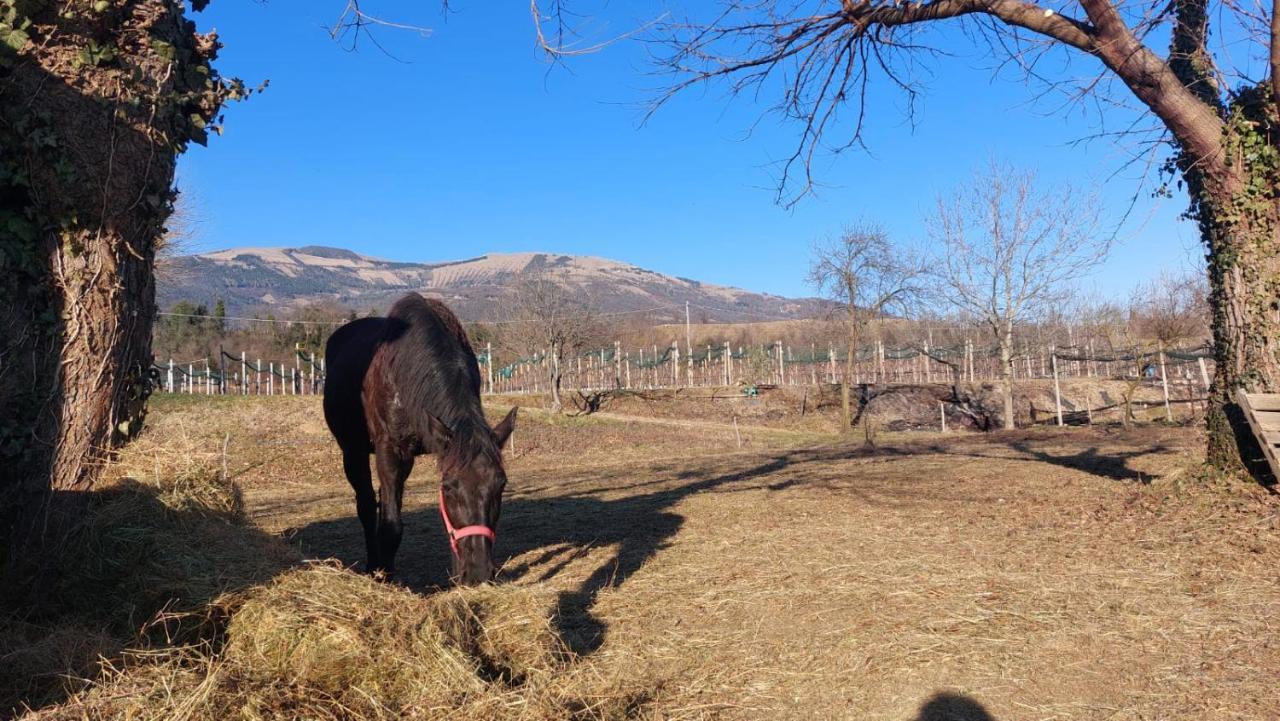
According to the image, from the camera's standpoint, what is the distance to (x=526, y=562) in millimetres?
6395

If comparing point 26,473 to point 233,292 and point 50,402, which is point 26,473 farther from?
point 233,292

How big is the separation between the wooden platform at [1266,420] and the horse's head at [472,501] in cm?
603

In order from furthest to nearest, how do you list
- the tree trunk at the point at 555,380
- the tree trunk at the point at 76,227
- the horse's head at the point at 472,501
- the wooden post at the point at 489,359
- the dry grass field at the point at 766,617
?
the wooden post at the point at 489,359, the tree trunk at the point at 555,380, the horse's head at the point at 472,501, the tree trunk at the point at 76,227, the dry grass field at the point at 766,617

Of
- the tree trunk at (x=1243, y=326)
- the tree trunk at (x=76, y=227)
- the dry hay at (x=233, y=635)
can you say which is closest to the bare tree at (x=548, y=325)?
the tree trunk at (x=1243, y=326)

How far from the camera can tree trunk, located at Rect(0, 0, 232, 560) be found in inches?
139

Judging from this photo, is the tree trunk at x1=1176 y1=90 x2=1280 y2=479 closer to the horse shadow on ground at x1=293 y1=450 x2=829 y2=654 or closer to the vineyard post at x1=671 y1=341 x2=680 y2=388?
the horse shadow on ground at x1=293 y1=450 x2=829 y2=654

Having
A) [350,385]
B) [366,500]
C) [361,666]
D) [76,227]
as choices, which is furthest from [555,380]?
[361,666]

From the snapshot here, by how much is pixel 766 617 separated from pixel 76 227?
436cm

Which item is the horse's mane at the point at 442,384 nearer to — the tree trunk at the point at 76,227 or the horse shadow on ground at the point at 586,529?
the horse shadow on ground at the point at 586,529

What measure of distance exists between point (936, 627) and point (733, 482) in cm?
802

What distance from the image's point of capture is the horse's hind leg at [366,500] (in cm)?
598

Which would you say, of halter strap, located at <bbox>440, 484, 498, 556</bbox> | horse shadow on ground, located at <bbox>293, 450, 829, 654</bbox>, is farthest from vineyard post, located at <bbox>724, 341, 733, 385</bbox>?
halter strap, located at <bbox>440, 484, 498, 556</bbox>

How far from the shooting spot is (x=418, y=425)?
5.20 meters

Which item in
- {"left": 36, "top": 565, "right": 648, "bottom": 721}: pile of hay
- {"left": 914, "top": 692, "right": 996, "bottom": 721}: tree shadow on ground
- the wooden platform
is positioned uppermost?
the wooden platform
